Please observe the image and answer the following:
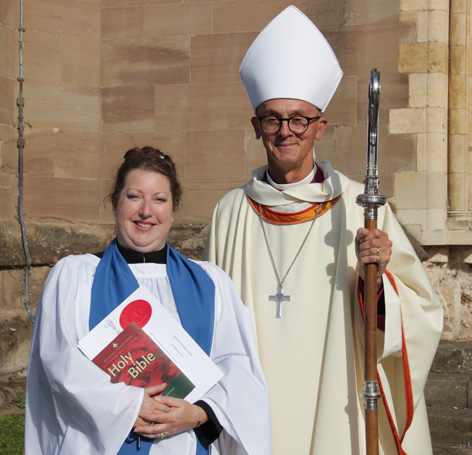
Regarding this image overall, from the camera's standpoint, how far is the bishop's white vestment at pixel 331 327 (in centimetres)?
327

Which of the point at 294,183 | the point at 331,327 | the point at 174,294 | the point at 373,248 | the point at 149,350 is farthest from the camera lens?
the point at 294,183

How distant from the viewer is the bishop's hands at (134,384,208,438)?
2633mm

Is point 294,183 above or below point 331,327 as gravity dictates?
above

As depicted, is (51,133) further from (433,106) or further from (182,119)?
(433,106)

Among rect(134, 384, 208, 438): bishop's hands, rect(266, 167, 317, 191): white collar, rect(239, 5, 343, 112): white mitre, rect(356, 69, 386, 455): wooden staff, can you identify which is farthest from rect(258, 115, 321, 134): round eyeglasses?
rect(134, 384, 208, 438): bishop's hands

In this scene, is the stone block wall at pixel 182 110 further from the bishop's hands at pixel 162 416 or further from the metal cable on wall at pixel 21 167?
the bishop's hands at pixel 162 416

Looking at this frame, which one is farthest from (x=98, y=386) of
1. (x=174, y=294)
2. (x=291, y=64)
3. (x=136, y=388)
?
(x=291, y=64)

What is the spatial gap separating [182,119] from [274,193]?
3502 millimetres

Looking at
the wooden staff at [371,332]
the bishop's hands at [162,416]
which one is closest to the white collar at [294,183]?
the wooden staff at [371,332]

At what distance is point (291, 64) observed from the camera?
3.51 metres

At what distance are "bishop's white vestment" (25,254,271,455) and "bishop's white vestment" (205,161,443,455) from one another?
0.38 metres

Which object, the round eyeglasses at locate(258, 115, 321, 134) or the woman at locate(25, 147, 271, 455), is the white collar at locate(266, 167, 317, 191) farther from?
the woman at locate(25, 147, 271, 455)

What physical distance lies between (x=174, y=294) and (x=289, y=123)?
0.94 meters

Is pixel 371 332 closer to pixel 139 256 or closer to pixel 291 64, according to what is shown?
pixel 139 256
